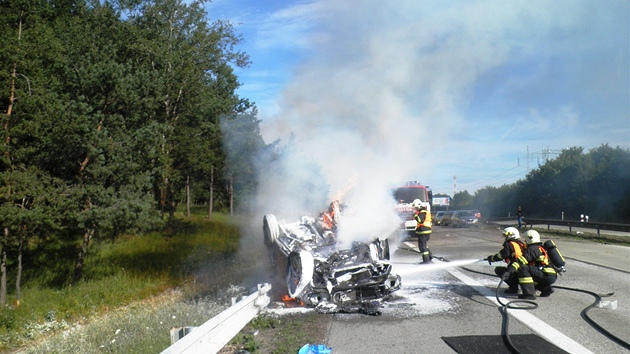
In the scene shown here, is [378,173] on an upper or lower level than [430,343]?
upper

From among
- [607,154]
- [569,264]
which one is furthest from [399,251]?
[607,154]

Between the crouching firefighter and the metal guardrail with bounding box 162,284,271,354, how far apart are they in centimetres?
430

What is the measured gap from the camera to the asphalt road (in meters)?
6.45

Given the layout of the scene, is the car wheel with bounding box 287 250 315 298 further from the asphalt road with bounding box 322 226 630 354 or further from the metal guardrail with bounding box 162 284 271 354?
the metal guardrail with bounding box 162 284 271 354

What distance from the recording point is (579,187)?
54.9 m

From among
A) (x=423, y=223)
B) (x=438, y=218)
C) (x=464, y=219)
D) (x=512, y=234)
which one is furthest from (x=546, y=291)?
(x=438, y=218)

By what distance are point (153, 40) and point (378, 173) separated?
1608 centimetres

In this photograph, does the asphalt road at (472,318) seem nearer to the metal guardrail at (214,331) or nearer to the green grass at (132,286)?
the metal guardrail at (214,331)

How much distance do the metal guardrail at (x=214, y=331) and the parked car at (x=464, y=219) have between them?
116 feet

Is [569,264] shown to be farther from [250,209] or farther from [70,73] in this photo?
[70,73]

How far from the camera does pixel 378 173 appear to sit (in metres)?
14.7

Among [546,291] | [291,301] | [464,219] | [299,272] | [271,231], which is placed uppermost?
[271,231]

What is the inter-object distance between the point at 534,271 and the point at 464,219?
33.6 metres

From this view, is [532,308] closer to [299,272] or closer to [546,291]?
[546,291]
